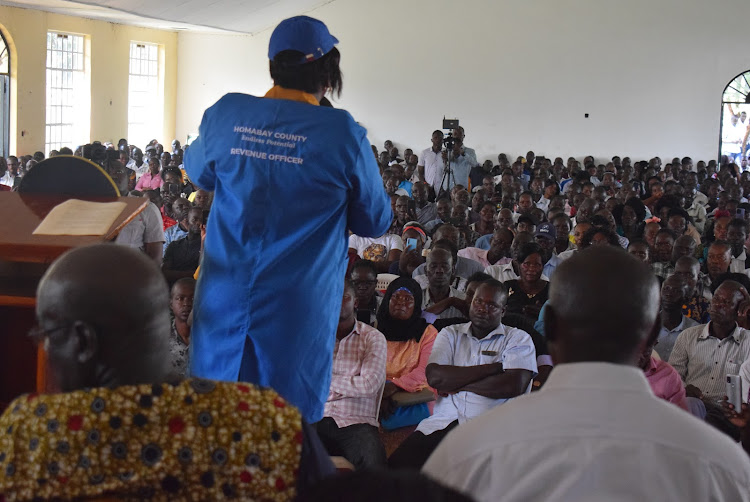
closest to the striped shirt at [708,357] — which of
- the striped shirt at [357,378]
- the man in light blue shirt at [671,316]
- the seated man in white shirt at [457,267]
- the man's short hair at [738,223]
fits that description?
the man in light blue shirt at [671,316]

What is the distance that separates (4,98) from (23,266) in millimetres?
10919

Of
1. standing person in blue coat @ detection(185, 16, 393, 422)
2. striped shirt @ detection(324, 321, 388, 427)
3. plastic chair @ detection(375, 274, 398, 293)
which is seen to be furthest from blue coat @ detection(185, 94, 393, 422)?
plastic chair @ detection(375, 274, 398, 293)

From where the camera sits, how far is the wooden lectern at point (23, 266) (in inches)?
70.9

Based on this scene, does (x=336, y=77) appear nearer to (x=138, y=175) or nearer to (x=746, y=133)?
(x=138, y=175)

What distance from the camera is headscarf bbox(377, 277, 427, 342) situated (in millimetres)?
4384

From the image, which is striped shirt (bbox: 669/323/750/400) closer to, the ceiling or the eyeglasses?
the eyeglasses

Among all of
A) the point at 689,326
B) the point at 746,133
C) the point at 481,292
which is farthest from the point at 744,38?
the point at 481,292

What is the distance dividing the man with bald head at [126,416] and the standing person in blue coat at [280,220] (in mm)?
659

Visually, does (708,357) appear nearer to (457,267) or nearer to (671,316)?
(671,316)

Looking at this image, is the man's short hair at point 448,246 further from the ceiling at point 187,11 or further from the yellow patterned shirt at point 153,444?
the ceiling at point 187,11

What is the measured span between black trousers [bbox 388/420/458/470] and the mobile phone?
4.00 feet

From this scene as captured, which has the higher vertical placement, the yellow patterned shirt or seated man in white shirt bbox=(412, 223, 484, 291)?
the yellow patterned shirt

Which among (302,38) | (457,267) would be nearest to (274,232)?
(302,38)

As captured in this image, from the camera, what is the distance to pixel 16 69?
1194 cm
